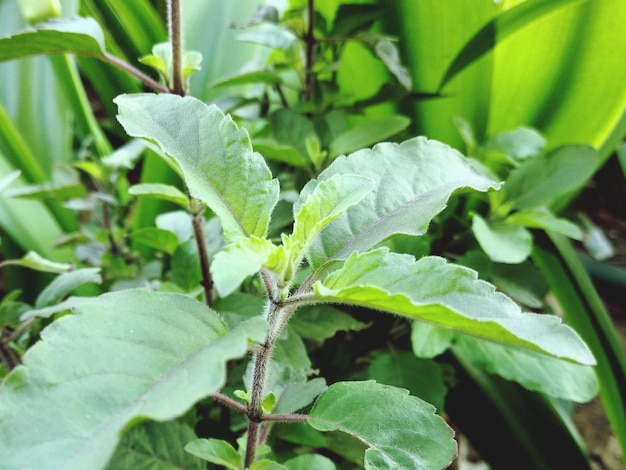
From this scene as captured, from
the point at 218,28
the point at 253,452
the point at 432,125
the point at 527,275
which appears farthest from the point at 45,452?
the point at 218,28

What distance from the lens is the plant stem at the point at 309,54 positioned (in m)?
0.56

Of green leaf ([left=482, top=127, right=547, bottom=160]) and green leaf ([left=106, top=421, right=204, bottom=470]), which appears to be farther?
green leaf ([left=482, top=127, right=547, bottom=160])

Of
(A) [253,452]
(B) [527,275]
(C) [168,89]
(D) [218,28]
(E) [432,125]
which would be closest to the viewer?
(A) [253,452]

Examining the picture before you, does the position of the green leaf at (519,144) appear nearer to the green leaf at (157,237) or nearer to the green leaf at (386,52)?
the green leaf at (386,52)

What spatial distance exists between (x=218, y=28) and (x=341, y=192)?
685 millimetres

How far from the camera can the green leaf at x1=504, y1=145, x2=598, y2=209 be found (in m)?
0.54

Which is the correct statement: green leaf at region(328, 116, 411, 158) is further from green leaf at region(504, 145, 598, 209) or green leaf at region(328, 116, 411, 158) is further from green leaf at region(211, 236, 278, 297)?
green leaf at region(211, 236, 278, 297)

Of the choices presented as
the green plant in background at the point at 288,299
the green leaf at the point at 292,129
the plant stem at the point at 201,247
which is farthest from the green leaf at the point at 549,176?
the plant stem at the point at 201,247

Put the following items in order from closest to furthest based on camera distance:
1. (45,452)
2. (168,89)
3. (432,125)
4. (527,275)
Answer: (45,452)
(168,89)
(527,275)
(432,125)

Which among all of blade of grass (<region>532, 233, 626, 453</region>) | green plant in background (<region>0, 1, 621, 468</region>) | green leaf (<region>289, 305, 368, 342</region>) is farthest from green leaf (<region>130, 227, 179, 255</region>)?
blade of grass (<region>532, 233, 626, 453</region>)

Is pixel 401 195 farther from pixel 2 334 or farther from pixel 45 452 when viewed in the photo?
pixel 2 334

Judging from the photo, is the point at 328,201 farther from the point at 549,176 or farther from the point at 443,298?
the point at 549,176

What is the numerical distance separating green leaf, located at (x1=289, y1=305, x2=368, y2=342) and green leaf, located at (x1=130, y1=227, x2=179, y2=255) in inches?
4.7

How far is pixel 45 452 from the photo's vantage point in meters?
0.20
